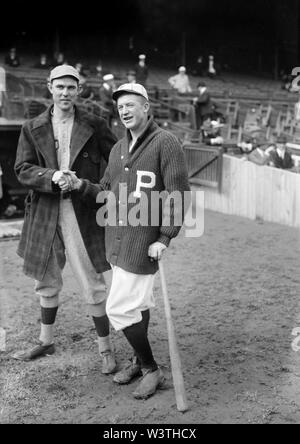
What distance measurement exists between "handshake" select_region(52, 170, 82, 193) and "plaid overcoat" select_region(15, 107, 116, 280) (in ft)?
0.42

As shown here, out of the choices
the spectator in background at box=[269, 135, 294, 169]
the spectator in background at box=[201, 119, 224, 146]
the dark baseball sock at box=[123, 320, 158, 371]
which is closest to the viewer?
the dark baseball sock at box=[123, 320, 158, 371]

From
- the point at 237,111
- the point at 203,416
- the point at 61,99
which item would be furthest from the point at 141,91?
the point at 237,111

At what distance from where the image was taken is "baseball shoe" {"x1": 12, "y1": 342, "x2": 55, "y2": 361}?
134 inches

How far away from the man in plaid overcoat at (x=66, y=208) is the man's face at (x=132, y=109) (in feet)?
1.43

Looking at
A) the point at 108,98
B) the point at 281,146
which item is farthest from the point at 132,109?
the point at 108,98

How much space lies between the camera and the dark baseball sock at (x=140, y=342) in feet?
9.40

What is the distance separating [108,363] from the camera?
10.7 ft

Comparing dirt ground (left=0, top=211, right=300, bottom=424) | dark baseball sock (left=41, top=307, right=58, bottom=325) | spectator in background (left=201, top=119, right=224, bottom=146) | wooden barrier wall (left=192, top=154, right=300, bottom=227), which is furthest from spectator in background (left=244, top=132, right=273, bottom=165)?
dark baseball sock (left=41, top=307, right=58, bottom=325)

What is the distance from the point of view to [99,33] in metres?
20.4

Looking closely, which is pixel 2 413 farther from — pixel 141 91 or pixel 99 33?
pixel 99 33

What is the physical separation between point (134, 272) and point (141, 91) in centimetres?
93

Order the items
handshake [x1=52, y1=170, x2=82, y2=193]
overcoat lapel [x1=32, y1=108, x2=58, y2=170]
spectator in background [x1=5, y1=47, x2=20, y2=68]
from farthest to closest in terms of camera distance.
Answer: spectator in background [x1=5, y1=47, x2=20, y2=68], overcoat lapel [x1=32, y1=108, x2=58, y2=170], handshake [x1=52, y1=170, x2=82, y2=193]

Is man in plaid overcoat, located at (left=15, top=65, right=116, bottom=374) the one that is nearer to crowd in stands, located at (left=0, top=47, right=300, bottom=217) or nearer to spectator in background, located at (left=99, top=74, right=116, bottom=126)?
crowd in stands, located at (left=0, top=47, right=300, bottom=217)

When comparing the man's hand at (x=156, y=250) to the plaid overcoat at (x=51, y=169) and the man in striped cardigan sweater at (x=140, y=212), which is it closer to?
the man in striped cardigan sweater at (x=140, y=212)
